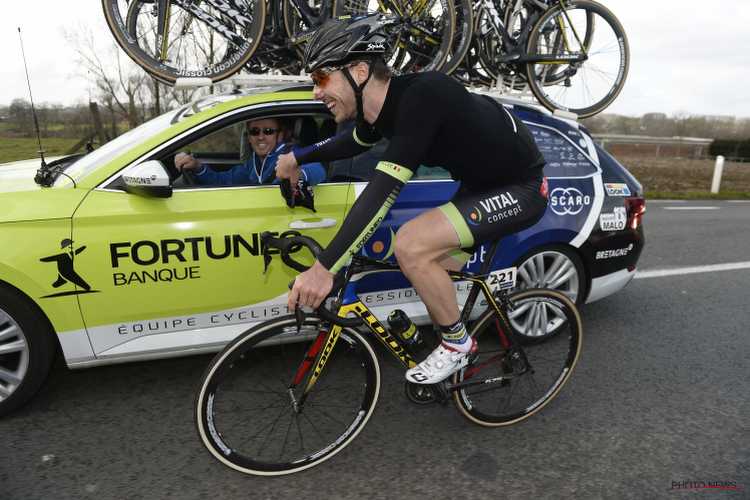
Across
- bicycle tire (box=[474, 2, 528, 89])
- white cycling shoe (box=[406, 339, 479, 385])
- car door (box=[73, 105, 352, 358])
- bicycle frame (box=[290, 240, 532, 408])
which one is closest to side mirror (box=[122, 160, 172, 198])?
car door (box=[73, 105, 352, 358])

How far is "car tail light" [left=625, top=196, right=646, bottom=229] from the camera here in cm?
380

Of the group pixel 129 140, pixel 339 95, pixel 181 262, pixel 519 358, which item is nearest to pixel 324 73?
pixel 339 95

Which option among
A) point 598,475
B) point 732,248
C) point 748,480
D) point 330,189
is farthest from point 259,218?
point 732,248

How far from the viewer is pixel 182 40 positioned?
3557mm

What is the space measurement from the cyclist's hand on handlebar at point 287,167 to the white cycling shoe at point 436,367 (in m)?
1.16

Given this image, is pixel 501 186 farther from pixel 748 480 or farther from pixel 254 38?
pixel 254 38

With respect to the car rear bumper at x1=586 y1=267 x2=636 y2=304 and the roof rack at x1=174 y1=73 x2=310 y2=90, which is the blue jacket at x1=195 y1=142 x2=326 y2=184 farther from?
the car rear bumper at x1=586 y1=267 x2=636 y2=304

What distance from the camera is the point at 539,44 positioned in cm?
431

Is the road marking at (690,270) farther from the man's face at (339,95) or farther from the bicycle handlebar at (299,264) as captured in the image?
the man's face at (339,95)

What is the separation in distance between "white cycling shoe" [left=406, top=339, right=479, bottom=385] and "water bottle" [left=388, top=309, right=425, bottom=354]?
78mm

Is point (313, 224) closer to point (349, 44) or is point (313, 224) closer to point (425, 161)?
point (425, 161)

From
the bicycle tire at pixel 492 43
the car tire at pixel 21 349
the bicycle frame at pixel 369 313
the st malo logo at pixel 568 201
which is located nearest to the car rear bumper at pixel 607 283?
the st malo logo at pixel 568 201

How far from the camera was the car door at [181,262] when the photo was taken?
8.52 feet

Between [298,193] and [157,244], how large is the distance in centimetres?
77
